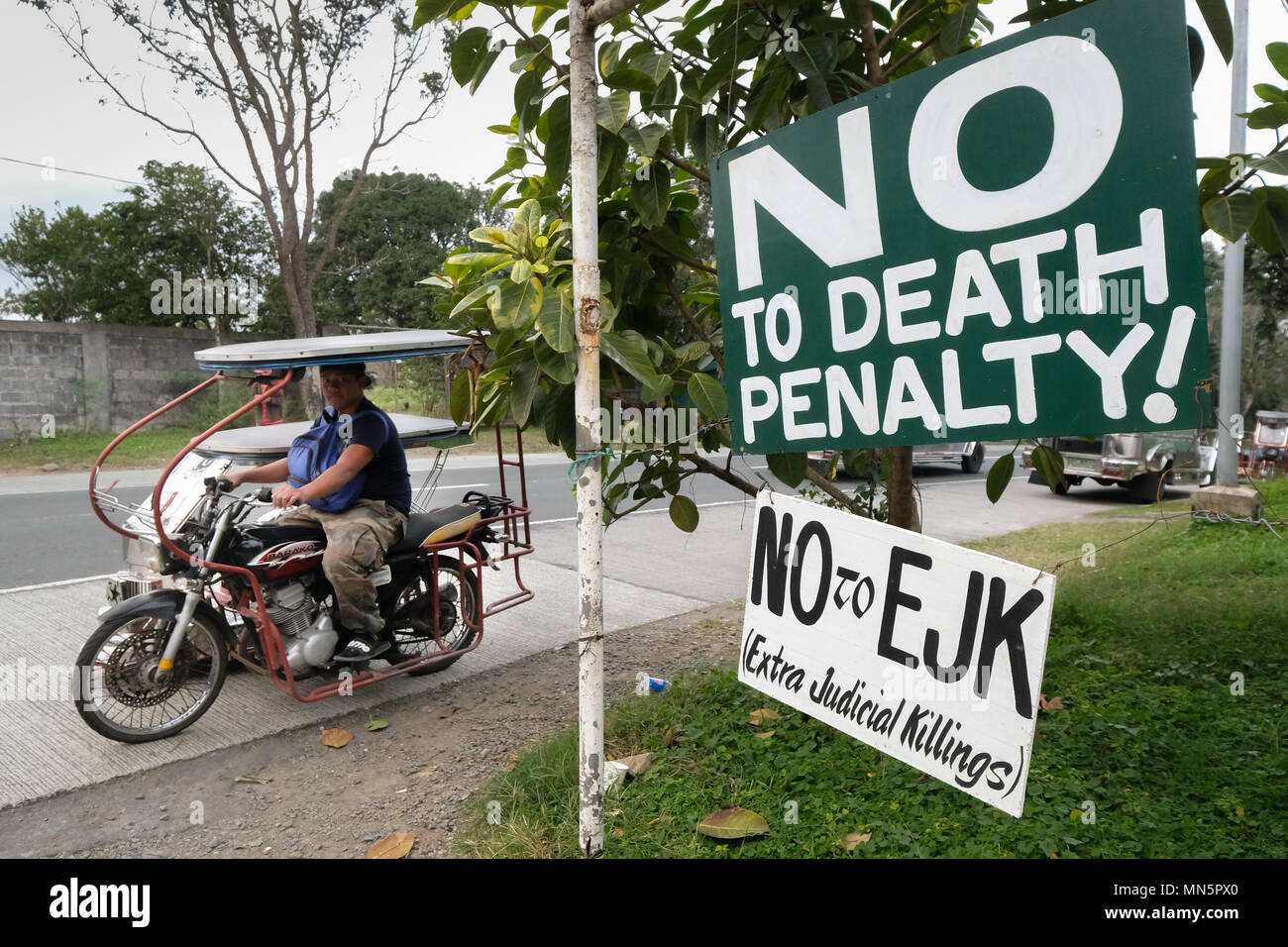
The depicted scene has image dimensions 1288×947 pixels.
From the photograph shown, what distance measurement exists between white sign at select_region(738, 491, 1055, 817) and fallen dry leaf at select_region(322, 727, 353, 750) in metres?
2.45

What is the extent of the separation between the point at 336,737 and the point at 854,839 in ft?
7.98

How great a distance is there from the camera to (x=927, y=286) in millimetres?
1847

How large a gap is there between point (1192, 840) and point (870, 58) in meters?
2.76

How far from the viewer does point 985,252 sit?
5.74 ft

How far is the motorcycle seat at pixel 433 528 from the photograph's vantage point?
4.53 m

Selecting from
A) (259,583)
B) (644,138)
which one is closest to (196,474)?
(259,583)

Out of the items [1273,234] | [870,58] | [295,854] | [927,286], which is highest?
[870,58]

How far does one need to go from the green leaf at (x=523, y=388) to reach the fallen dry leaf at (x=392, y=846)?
59.8 inches

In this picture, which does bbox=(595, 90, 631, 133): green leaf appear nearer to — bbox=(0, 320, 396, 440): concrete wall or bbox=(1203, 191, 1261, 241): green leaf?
bbox=(1203, 191, 1261, 241): green leaf

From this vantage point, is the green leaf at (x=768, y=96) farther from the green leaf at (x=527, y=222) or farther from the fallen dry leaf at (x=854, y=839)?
the fallen dry leaf at (x=854, y=839)

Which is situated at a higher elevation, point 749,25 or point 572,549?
point 749,25
